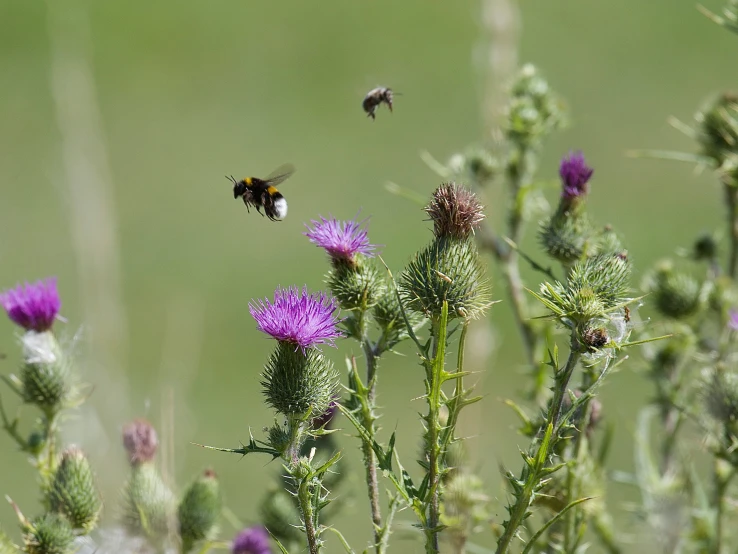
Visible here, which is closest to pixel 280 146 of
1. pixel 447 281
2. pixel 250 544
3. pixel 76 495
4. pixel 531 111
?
pixel 531 111

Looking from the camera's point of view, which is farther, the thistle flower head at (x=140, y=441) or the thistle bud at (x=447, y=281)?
the thistle flower head at (x=140, y=441)

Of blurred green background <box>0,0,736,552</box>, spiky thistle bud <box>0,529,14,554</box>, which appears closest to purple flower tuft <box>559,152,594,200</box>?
spiky thistle bud <box>0,529,14,554</box>

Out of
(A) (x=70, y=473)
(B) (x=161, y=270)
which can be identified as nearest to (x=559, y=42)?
(B) (x=161, y=270)

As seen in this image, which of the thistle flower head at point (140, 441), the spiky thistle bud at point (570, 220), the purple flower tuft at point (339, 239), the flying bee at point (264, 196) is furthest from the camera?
the flying bee at point (264, 196)

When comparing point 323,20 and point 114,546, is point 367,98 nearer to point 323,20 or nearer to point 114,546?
point 114,546

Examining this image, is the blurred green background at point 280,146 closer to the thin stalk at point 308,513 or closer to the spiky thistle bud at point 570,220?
the spiky thistle bud at point 570,220

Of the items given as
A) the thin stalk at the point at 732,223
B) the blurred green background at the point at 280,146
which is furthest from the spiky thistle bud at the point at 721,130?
the blurred green background at the point at 280,146

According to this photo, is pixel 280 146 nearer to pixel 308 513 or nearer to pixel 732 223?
pixel 732 223
